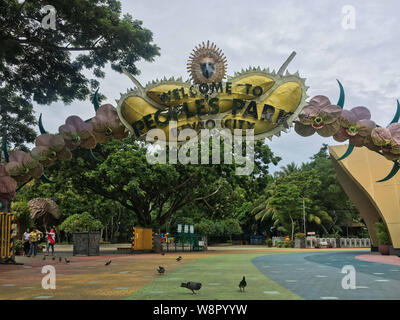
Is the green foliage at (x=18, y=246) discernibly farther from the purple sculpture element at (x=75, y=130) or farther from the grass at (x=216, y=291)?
the purple sculpture element at (x=75, y=130)

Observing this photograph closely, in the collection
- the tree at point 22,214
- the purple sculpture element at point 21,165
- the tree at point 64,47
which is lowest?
the tree at point 22,214

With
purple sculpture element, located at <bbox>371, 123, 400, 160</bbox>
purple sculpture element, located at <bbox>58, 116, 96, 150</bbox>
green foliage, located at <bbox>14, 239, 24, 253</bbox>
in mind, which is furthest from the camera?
green foliage, located at <bbox>14, 239, 24, 253</bbox>

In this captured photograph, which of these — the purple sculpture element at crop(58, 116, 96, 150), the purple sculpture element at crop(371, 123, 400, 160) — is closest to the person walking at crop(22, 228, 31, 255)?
the purple sculpture element at crop(58, 116, 96, 150)

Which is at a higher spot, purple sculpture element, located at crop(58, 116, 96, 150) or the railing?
purple sculpture element, located at crop(58, 116, 96, 150)

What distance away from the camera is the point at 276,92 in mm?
9883

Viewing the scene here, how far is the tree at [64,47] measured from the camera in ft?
44.4

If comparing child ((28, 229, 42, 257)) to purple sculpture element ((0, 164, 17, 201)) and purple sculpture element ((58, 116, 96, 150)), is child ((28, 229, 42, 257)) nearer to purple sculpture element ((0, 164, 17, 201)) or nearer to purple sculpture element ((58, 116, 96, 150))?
purple sculpture element ((0, 164, 17, 201))

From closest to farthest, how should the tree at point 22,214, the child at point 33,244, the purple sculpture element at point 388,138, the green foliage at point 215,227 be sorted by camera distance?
1. the purple sculpture element at point 388,138
2. the child at point 33,244
3. the tree at point 22,214
4. the green foliage at point 215,227

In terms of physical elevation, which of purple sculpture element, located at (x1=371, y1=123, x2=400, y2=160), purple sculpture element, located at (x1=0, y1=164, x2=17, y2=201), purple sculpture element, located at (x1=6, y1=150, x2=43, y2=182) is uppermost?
purple sculpture element, located at (x1=371, y1=123, x2=400, y2=160)

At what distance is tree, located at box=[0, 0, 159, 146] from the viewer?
13.5 m

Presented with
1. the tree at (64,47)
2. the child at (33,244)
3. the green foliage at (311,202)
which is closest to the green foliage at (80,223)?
the child at (33,244)

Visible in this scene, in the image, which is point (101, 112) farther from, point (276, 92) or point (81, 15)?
point (81, 15)
